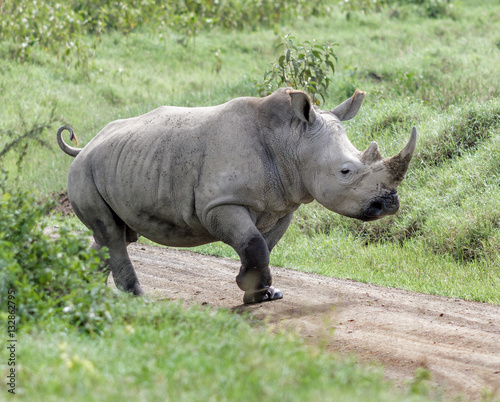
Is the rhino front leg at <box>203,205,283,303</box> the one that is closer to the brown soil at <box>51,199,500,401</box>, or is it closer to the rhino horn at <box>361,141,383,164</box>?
the brown soil at <box>51,199,500,401</box>

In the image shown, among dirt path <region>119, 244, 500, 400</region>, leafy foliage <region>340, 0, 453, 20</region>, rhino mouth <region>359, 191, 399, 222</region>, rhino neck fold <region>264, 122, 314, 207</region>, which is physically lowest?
dirt path <region>119, 244, 500, 400</region>

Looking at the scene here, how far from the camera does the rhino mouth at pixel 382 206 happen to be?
5539 millimetres

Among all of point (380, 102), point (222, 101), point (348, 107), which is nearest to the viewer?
point (348, 107)

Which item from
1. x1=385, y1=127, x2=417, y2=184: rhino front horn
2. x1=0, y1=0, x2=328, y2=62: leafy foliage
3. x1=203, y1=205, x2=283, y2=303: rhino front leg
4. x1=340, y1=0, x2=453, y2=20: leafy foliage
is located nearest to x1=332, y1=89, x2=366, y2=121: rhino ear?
x1=385, y1=127, x2=417, y2=184: rhino front horn

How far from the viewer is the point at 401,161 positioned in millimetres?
5469

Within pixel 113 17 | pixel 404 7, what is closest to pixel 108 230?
pixel 113 17

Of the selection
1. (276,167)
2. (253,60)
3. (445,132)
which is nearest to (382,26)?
(253,60)

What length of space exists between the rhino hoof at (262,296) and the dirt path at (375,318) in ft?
0.24

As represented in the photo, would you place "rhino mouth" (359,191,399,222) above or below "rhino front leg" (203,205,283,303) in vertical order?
above

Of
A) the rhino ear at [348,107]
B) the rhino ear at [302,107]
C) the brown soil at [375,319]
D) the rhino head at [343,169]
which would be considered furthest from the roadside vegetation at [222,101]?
the rhino ear at [348,107]

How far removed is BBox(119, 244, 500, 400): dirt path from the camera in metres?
4.54

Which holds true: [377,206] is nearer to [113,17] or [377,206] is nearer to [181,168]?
[181,168]

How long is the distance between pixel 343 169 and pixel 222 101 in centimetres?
859

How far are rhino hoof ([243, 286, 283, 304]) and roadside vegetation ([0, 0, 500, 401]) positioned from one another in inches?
34.3
